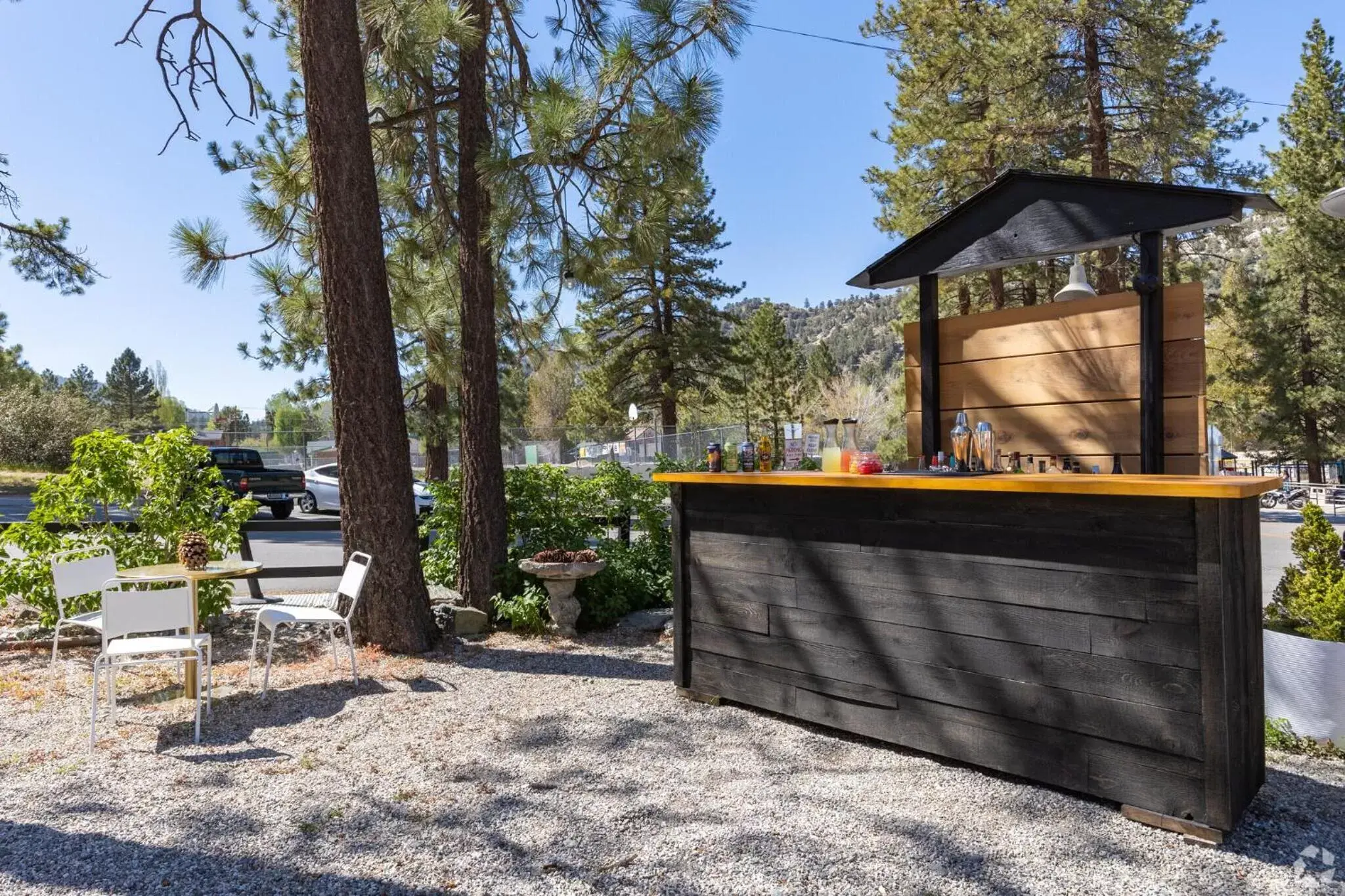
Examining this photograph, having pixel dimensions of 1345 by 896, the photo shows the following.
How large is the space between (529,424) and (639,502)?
153 feet

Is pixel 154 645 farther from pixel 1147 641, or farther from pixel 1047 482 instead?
pixel 1147 641

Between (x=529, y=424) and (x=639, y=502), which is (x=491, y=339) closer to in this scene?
(x=639, y=502)

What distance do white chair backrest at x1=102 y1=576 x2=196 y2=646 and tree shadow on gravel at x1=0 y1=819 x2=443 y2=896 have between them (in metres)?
1.07

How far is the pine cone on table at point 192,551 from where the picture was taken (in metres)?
4.32

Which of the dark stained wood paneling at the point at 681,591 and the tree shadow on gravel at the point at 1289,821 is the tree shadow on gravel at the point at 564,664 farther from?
the tree shadow on gravel at the point at 1289,821

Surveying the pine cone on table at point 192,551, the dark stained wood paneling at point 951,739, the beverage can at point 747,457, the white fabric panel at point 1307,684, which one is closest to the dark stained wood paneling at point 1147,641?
the dark stained wood paneling at point 951,739

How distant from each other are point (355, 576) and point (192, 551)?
0.84m

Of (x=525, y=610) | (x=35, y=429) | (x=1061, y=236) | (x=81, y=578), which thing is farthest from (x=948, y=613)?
(x=35, y=429)

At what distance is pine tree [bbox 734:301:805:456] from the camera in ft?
109

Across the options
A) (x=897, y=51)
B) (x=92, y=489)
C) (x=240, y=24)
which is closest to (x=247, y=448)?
(x=240, y=24)

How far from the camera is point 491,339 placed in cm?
613

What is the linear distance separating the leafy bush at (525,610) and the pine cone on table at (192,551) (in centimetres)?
207

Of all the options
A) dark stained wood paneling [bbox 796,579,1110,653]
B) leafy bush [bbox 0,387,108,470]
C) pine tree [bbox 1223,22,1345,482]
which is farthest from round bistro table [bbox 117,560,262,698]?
leafy bush [bbox 0,387,108,470]

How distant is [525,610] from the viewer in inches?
229
